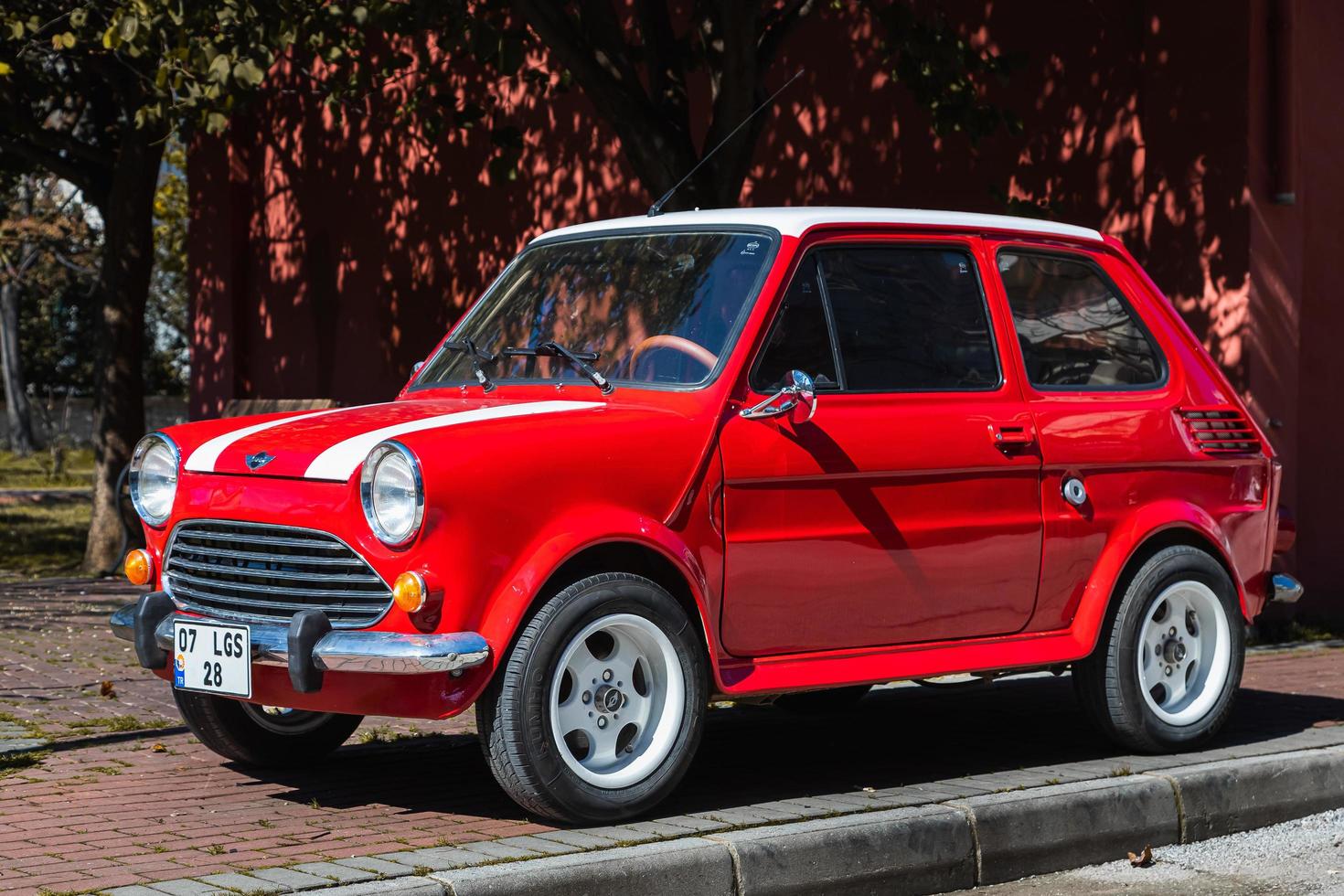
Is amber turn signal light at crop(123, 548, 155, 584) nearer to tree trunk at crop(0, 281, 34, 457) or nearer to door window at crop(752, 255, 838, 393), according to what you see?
door window at crop(752, 255, 838, 393)

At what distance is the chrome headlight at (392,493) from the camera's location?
5.04 metres

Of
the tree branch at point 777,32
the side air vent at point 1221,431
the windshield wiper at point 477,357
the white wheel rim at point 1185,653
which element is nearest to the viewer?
the windshield wiper at point 477,357

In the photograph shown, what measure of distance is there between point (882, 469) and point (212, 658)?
7.21 feet

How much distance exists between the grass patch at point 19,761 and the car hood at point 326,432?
1.39 metres

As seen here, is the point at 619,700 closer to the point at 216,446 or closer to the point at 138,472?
the point at 216,446

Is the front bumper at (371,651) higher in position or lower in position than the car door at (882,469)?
lower

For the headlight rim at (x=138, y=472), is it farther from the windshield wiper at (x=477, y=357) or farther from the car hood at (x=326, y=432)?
the windshield wiper at (x=477, y=357)

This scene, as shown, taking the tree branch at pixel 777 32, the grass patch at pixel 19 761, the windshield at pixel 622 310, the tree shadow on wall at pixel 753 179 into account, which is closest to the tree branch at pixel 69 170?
the tree shadow on wall at pixel 753 179

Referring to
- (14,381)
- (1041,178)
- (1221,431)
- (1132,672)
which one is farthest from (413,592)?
(14,381)

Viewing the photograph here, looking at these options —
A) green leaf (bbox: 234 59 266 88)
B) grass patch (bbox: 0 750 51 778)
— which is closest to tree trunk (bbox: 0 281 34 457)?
green leaf (bbox: 234 59 266 88)

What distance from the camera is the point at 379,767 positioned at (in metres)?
6.35

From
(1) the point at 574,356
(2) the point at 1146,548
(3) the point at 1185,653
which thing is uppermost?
(1) the point at 574,356

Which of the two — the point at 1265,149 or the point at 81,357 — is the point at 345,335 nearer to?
the point at 1265,149

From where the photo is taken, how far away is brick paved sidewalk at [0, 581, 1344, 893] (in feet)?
16.8
